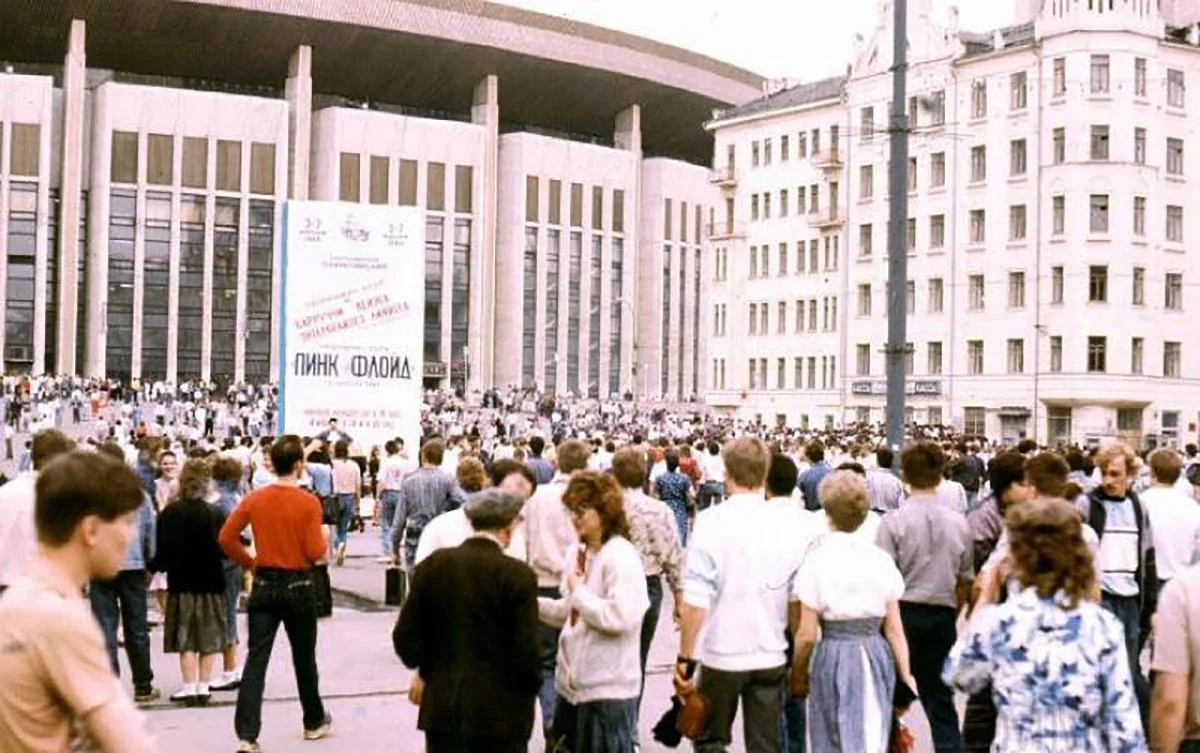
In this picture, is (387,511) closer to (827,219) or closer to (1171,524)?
(1171,524)

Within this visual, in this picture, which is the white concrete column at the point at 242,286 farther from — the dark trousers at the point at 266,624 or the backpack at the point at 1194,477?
the dark trousers at the point at 266,624

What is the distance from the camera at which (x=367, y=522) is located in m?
34.6

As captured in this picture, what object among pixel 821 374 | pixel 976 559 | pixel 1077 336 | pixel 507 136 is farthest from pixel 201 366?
pixel 976 559

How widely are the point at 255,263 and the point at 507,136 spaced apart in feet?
58.4

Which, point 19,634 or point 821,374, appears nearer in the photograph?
point 19,634

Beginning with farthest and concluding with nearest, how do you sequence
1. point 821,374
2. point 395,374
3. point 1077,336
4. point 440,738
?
point 821,374
point 1077,336
point 395,374
point 440,738

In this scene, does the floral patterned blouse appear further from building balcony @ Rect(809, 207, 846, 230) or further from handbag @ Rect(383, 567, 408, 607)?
building balcony @ Rect(809, 207, 846, 230)

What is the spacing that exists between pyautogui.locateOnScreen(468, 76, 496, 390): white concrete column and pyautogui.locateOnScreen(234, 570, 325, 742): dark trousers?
288ft

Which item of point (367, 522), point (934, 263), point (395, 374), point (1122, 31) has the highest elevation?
point (1122, 31)

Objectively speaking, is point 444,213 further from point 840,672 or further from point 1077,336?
point 840,672

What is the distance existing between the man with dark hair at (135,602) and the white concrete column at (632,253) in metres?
93.2

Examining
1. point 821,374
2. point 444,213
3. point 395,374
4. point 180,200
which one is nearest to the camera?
point 395,374

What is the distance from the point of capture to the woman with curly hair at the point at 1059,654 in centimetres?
574

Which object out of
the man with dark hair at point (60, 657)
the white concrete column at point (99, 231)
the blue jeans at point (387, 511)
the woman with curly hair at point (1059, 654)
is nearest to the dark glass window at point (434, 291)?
the white concrete column at point (99, 231)
